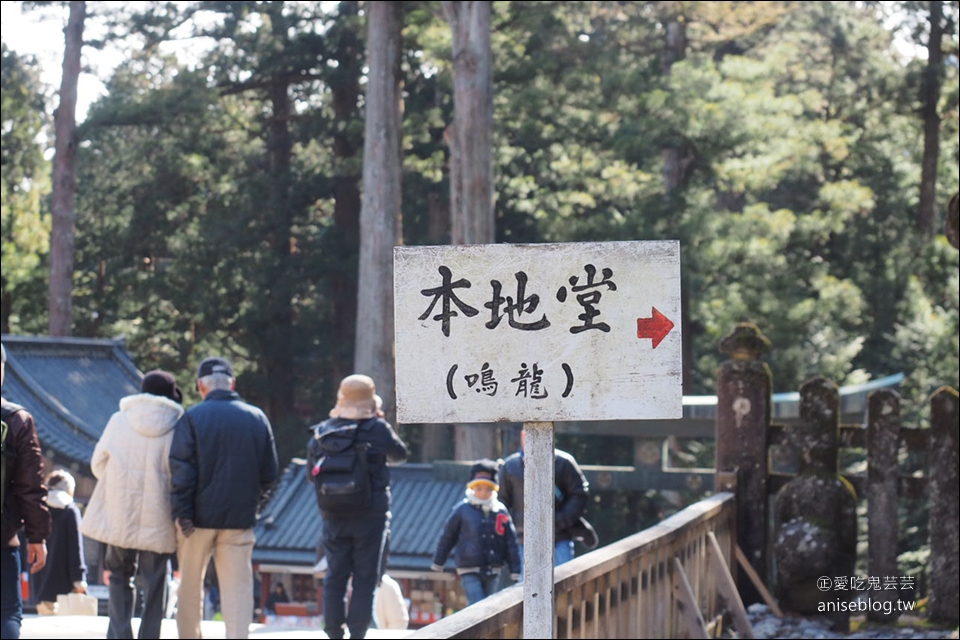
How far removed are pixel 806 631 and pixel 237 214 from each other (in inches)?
829

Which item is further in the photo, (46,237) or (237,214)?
(237,214)

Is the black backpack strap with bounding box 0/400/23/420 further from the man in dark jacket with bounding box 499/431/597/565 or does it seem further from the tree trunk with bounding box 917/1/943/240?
the tree trunk with bounding box 917/1/943/240

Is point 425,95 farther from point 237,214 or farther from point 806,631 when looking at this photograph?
point 806,631

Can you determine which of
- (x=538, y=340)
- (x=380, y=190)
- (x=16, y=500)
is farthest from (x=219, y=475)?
(x=380, y=190)

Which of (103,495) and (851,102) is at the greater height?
(851,102)

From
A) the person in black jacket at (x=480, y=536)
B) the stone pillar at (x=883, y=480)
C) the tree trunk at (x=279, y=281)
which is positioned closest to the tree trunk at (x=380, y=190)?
the tree trunk at (x=279, y=281)

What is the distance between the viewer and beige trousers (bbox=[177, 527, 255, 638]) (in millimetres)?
6801

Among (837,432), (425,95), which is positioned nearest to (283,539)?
(837,432)

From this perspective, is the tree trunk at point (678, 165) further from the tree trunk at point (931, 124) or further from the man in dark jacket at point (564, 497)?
the man in dark jacket at point (564, 497)

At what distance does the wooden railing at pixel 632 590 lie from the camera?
4246mm

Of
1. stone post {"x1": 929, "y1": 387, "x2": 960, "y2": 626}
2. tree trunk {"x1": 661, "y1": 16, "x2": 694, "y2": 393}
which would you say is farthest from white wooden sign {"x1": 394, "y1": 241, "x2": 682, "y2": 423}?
tree trunk {"x1": 661, "y1": 16, "x2": 694, "y2": 393}

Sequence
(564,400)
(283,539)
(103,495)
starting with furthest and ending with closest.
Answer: (283,539) < (103,495) < (564,400)

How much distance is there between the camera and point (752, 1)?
23312 millimetres

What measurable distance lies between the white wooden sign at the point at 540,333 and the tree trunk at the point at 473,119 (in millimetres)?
14315
